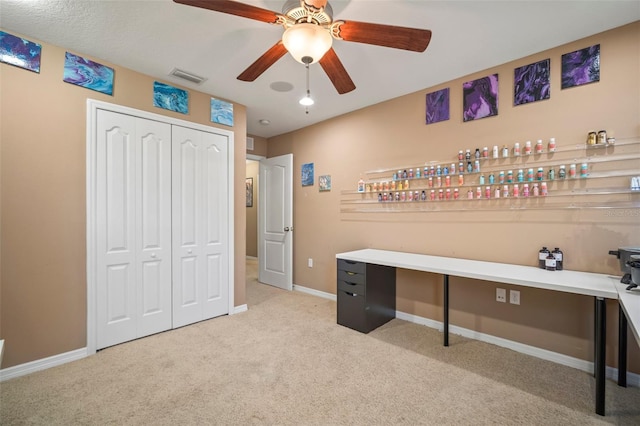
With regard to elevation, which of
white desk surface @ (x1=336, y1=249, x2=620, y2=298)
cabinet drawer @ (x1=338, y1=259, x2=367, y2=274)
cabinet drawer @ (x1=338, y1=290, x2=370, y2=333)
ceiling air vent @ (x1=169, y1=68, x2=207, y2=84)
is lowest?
cabinet drawer @ (x1=338, y1=290, x2=370, y2=333)

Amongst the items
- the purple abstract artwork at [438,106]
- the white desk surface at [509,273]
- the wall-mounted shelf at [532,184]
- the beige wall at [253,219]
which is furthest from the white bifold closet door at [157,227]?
the beige wall at [253,219]

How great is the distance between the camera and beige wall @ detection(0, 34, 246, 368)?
2.13 m

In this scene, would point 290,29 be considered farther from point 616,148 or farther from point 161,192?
point 616,148

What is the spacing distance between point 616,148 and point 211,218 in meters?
3.60

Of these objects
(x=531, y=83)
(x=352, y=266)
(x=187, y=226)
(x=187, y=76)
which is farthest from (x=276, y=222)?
(x=531, y=83)

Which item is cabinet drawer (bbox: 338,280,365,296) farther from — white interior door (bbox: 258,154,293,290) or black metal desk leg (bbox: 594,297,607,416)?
black metal desk leg (bbox: 594,297,607,416)

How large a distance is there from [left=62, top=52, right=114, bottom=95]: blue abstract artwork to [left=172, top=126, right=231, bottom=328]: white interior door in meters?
0.65

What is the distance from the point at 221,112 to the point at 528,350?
3816 millimetres

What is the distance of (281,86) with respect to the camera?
2990 millimetres

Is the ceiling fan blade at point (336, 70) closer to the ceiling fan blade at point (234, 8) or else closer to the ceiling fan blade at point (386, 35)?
the ceiling fan blade at point (386, 35)

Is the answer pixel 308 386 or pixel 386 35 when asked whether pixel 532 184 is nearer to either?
pixel 386 35

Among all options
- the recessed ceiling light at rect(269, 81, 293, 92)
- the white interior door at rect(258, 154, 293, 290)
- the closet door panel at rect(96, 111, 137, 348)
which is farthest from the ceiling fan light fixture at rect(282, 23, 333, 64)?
the white interior door at rect(258, 154, 293, 290)

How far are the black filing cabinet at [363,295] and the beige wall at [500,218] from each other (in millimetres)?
311

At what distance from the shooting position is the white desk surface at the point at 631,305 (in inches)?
49.7
